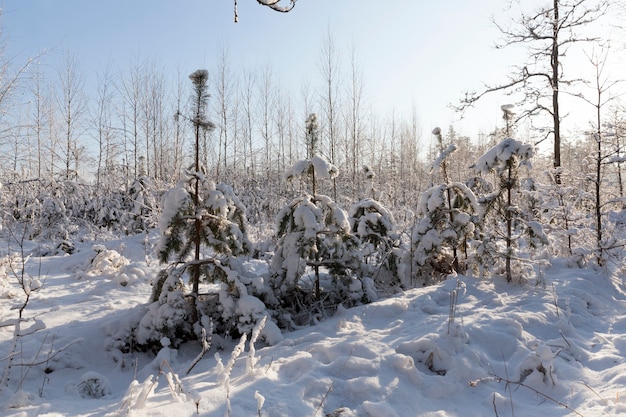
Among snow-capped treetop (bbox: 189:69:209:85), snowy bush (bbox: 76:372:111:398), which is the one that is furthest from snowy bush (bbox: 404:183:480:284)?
snowy bush (bbox: 76:372:111:398)

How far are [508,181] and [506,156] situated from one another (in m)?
0.42

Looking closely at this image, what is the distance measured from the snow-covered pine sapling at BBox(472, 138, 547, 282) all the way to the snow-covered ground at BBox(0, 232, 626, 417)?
2.21 feet

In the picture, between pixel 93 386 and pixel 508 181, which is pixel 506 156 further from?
pixel 93 386

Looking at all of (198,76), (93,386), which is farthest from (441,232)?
(93,386)

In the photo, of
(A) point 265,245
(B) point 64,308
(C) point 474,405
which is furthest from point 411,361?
(A) point 265,245

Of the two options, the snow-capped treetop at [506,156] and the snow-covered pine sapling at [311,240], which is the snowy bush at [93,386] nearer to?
the snow-covered pine sapling at [311,240]

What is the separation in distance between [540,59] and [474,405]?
1417 cm

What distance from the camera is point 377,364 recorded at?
127 inches

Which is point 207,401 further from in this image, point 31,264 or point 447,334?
point 31,264

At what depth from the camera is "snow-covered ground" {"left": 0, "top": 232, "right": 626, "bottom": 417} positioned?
2656mm

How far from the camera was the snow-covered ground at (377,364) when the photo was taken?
2.66 metres

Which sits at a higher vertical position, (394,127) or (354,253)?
(394,127)

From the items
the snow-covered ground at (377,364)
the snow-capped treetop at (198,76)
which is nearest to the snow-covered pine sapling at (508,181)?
the snow-covered ground at (377,364)

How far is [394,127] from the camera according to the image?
3441cm
